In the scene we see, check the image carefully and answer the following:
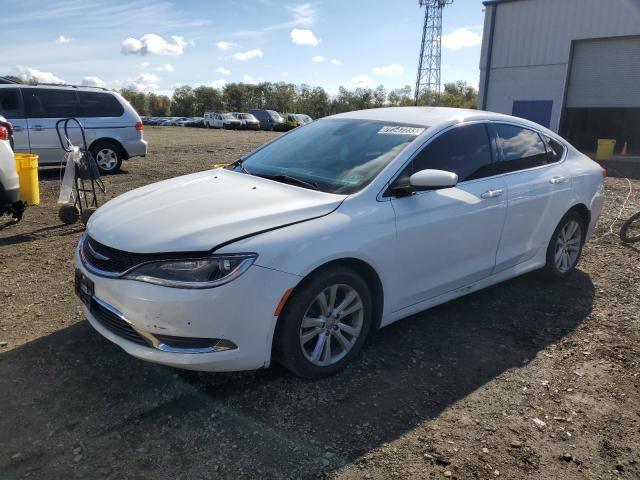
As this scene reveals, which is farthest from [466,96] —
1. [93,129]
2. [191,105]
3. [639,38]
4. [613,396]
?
[613,396]

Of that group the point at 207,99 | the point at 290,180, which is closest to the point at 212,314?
the point at 290,180

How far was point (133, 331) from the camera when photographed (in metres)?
2.93

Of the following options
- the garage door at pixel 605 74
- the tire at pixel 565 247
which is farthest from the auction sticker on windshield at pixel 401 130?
the garage door at pixel 605 74

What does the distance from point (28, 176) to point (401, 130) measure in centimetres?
618

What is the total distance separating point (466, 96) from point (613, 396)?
8198cm

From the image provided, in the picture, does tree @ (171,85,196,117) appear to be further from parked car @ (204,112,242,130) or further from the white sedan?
the white sedan

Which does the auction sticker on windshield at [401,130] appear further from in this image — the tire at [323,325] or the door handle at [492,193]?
the tire at [323,325]

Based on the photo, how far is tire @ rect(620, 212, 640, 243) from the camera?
21.2 feet

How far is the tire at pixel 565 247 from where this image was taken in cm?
482

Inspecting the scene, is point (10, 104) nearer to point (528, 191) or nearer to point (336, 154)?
point (336, 154)

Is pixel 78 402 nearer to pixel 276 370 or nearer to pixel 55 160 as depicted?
pixel 276 370

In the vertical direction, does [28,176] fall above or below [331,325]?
above

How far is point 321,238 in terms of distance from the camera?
9.81ft

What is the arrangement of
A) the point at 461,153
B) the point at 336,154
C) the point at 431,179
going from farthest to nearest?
the point at 461,153, the point at 336,154, the point at 431,179
